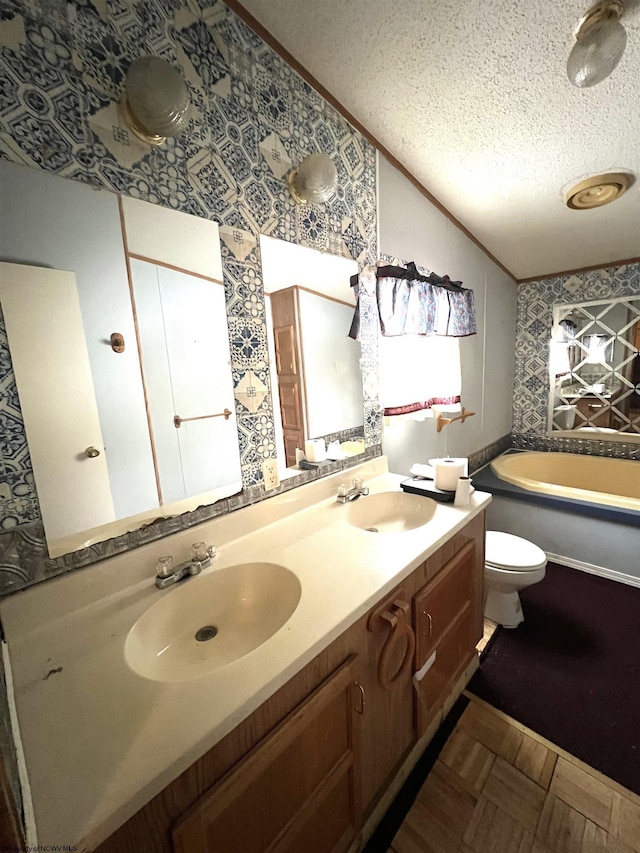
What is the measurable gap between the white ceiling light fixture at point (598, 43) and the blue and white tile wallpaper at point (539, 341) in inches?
84.4

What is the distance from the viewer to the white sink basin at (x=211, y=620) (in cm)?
77

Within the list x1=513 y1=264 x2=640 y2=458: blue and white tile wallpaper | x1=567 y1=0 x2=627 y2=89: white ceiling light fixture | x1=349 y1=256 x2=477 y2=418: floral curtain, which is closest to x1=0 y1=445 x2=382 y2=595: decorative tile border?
x1=349 y1=256 x2=477 y2=418: floral curtain

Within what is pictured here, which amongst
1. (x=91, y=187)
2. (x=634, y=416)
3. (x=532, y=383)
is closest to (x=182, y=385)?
(x=91, y=187)

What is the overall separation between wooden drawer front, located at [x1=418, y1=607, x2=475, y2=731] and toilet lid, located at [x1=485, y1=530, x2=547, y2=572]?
376mm

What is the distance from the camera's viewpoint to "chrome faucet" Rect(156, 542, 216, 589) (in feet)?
2.90

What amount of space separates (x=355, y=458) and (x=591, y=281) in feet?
8.79

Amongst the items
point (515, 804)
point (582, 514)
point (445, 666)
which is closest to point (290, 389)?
point (445, 666)

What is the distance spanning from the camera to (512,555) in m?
1.67

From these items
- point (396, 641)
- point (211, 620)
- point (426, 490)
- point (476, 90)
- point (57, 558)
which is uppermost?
point (476, 90)

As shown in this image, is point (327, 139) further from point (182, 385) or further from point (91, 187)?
point (182, 385)

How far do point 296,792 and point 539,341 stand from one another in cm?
342

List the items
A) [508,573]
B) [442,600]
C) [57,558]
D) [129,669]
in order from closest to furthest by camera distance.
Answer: [129,669]
[57,558]
[442,600]
[508,573]

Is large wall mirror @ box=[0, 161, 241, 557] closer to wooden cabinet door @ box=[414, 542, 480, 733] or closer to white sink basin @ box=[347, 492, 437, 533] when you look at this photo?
white sink basin @ box=[347, 492, 437, 533]

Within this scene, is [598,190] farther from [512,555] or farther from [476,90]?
[512,555]
